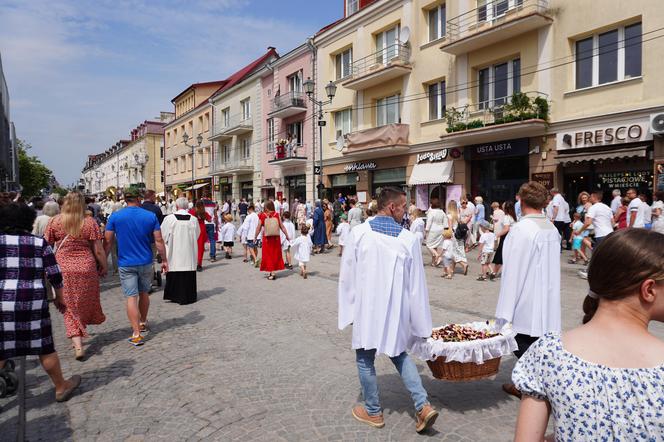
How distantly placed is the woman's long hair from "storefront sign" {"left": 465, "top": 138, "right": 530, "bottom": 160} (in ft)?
48.7

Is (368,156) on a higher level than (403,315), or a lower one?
higher

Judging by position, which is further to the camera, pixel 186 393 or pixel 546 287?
pixel 186 393

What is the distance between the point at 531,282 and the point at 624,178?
40.9ft

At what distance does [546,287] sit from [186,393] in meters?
3.36

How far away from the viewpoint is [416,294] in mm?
3484

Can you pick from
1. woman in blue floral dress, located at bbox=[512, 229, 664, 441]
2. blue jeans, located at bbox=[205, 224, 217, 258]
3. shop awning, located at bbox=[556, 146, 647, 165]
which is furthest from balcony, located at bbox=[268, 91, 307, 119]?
woman in blue floral dress, located at bbox=[512, 229, 664, 441]

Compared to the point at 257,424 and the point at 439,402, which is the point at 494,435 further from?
the point at 257,424

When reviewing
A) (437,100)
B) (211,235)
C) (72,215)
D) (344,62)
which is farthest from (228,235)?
(344,62)

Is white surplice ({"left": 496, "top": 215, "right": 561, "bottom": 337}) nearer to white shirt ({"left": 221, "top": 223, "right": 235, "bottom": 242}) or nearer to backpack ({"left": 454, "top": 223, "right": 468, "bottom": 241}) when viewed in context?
backpack ({"left": 454, "top": 223, "right": 468, "bottom": 241})

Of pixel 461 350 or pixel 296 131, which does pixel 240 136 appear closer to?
pixel 296 131

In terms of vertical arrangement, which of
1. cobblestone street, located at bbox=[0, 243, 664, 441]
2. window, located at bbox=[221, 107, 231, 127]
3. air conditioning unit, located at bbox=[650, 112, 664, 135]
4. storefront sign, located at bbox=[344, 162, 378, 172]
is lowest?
cobblestone street, located at bbox=[0, 243, 664, 441]

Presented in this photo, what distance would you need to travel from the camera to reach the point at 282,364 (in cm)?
483

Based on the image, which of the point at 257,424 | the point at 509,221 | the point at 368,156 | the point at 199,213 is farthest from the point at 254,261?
the point at 368,156

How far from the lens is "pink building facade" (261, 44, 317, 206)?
1105 inches
